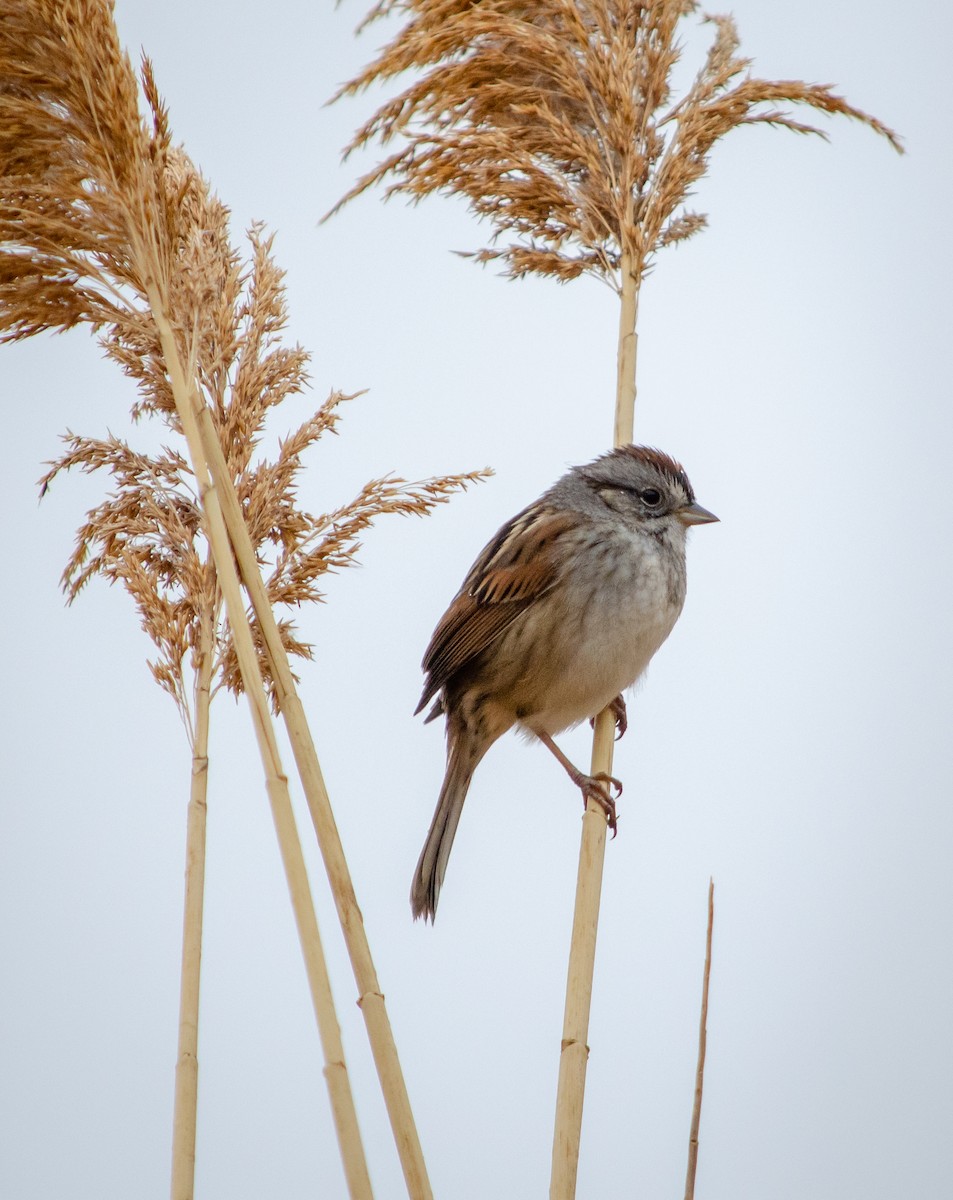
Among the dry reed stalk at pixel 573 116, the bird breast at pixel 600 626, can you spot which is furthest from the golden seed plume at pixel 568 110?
the bird breast at pixel 600 626

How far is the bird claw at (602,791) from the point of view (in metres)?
2.13

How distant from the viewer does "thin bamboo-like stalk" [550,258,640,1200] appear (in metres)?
1.33

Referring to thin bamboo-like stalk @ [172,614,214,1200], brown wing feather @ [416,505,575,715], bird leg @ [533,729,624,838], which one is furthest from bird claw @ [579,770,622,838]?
thin bamboo-like stalk @ [172,614,214,1200]

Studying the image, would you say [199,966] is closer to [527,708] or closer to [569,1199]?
[569,1199]

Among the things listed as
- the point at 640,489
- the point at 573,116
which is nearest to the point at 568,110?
the point at 573,116

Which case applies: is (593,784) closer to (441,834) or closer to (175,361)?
(441,834)

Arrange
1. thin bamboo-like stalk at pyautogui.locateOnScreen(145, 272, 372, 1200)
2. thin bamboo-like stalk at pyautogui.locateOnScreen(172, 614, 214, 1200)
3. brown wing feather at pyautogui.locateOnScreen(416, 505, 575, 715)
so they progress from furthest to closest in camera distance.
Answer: brown wing feather at pyautogui.locateOnScreen(416, 505, 575, 715), thin bamboo-like stalk at pyautogui.locateOnScreen(172, 614, 214, 1200), thin bamboo-like stalk at pyautogui.locateOnScreen(145, 272, 372, 1200)

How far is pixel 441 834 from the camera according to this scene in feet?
7.50

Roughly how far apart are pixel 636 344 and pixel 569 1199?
3.93 ft

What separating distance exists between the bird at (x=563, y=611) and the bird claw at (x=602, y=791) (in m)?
0.01

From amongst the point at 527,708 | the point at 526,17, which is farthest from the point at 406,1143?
the point at 526,17

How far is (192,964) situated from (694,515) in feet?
4.91

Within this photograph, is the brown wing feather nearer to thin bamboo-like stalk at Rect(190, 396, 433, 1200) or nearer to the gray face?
the gray face

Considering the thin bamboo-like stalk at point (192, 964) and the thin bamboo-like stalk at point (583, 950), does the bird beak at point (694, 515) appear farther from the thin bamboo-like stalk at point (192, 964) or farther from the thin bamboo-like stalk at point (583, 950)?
the thin bamboo-like stalk at point (192, 964)
